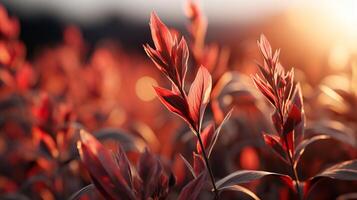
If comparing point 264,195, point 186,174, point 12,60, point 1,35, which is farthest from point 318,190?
→ point 1,35

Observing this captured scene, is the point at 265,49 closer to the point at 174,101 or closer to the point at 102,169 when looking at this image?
the point at 174,101

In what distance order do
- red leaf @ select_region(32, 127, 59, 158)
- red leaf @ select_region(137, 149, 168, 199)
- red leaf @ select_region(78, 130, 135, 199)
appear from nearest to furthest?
red leaf @ select_region(78, 130, 135, 199) < red leaf @ select_region(137, 149, 168, 199) < red leaf @ select_region(32, 127, 59, 158)

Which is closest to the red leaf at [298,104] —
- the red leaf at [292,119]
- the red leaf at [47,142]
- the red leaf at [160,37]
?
the red leaf at [292,119]

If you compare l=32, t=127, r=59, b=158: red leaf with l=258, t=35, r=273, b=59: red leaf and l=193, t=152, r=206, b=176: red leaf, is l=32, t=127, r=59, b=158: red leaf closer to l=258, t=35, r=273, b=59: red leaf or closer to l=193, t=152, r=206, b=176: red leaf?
l=193, t=152, r=206, b=176: red leaf

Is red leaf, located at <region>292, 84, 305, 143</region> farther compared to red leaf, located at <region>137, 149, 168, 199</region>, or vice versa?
red leaf, located at <region>292, 84, 305, 143</region>

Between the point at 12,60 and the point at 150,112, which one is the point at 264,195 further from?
the point at 150,112

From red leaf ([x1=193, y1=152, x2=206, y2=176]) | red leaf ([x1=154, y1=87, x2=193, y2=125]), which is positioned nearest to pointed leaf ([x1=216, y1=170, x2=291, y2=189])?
red leaf ([x1=193, y1=152, x2=206, y2=176])

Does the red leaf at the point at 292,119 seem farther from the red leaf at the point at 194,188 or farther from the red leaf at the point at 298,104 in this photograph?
the red leaf at the point at 194,188

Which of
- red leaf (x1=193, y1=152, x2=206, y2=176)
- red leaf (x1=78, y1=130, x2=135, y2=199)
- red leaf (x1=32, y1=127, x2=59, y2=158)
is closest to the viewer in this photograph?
red leaf (x1=78, y1=130, x2=135, y2=199)
